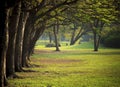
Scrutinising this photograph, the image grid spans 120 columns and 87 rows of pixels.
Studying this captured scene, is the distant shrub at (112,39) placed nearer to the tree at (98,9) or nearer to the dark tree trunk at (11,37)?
the tree at (98,9)

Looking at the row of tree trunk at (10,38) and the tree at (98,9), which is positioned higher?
the tree at (98,9)

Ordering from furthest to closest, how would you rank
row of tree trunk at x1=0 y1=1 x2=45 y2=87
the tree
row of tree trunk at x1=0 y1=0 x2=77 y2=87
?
the tree → row of tree trunk at x1=0 y1=1 x2=45 y2=87 → row of tree trunk at x1=0 y1=0 x2=77 y2=87

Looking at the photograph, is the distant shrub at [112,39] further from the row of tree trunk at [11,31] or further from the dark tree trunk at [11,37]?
the dark tree trunk at [11,37]

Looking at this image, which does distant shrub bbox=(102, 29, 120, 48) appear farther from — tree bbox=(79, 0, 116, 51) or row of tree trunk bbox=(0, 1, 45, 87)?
row of tree trunk bbox=(0, 1, 45, 87)

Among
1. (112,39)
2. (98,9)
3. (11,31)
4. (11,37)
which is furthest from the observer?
(112,39)

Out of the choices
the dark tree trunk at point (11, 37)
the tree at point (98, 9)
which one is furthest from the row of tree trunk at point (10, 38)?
the tree at point (98, 9)

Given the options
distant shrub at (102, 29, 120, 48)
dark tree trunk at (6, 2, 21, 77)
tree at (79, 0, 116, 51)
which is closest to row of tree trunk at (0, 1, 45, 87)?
dark tree trunk at (6, 2, 21, 77)

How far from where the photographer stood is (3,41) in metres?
15.7

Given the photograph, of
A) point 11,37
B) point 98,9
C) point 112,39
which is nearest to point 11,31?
point 11,37

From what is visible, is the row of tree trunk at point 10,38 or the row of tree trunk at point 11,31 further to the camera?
the row of tree trunk at point 10,38

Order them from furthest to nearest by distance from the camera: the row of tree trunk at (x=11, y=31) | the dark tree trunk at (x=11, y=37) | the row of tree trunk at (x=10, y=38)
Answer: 1. the dark tree trunk at (x=11, y=37)
2. the row of tree trunk at (x=10, y=38)
3. the row of tree trunk at (x=11, y=31)

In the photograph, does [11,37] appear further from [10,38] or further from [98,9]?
[98,9]

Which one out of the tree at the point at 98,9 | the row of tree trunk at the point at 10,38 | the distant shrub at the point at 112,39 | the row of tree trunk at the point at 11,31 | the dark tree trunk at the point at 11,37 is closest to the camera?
the row of tree trunk at the point at 11,31

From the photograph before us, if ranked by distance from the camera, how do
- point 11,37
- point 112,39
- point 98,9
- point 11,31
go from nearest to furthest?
point 11,31 → point 11,37 → point 98,9 → point 112,39
